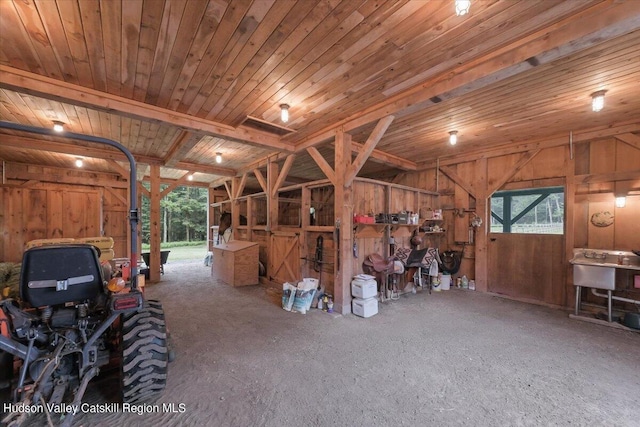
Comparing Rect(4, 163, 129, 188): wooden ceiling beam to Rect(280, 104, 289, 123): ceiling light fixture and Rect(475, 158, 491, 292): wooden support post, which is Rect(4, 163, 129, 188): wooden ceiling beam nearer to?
Rect(280, 104, 289, 123): ceiling light fixture

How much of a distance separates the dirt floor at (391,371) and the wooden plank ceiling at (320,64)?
2.88m

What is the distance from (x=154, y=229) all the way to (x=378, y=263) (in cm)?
530

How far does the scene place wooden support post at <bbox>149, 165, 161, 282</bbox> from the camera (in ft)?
20.0

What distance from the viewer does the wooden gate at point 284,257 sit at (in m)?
5.24

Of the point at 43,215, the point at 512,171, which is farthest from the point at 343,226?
the point at 43,215

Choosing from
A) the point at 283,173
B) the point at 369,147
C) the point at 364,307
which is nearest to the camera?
the point at 369,147

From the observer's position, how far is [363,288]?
155 inches

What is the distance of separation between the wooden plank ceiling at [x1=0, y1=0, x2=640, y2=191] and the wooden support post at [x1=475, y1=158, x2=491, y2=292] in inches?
48.9

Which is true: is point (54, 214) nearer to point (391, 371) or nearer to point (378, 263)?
point (378, 263)

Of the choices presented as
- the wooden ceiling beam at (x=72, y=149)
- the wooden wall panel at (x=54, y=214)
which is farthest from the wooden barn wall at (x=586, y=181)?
the wooden wall panel at (x=54, y=214)

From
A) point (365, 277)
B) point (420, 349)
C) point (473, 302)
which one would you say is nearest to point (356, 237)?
point (365, 277)

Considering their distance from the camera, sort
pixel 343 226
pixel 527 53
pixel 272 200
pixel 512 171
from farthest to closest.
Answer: pixel 272 200, pixel 512 171, pixel 343 226, pixel 527 53

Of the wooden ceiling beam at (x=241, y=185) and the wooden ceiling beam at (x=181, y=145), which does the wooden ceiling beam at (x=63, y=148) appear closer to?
the wooden ceiling beam at (x=181, y=145)

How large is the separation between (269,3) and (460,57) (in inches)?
72.4
